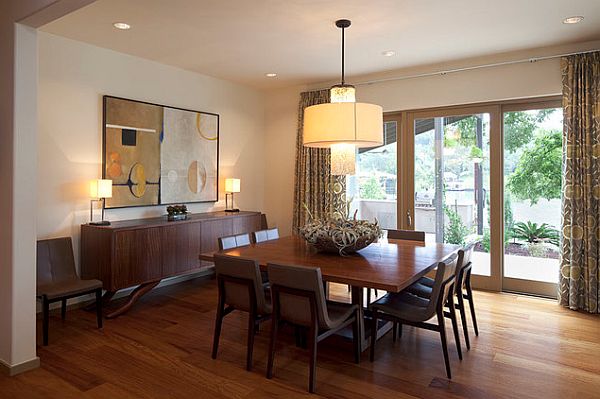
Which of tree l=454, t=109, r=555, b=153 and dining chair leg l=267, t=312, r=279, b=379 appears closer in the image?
dining chair leg l=267, t=312, r=279, b=379

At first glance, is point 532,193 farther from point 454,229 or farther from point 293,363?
point 293,363

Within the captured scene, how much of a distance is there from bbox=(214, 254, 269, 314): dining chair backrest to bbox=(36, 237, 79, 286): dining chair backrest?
187 centimetres

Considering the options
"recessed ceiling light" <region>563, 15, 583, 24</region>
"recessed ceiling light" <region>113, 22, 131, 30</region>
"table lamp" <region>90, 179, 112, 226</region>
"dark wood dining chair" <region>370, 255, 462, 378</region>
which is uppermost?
"recessed ceiling light" <region>563, 15, 583, 24</region>

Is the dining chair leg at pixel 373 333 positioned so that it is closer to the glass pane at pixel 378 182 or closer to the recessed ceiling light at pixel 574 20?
the glass pane at pixel 378 182

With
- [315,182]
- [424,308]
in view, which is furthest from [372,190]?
[424,308]

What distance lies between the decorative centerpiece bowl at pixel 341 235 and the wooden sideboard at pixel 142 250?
1808 millimetres

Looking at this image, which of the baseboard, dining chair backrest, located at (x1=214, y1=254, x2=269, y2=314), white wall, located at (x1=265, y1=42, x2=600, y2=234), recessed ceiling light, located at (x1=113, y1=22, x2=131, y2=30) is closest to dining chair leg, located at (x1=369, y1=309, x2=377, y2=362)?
dining chair backrest, located at (x1=214, y1=254, x2=269, y2=314)

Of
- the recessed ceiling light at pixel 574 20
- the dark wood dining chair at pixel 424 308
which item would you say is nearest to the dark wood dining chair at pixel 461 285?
the dark wood dining chair at pixel 424 308

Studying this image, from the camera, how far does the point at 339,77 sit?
5891 mm

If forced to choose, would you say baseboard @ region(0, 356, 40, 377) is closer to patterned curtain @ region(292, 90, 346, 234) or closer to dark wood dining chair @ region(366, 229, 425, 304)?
dark wood dining chair @ region(366, 229, 425, 304)

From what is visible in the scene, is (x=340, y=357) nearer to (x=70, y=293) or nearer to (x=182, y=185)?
(x=70, y=293)

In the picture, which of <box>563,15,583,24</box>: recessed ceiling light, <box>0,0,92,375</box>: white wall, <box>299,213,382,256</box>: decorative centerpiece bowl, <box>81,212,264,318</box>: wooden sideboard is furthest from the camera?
<box>81,212,264,318</box>: wooden sideboard

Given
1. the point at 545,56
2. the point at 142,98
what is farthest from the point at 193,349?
the point at 545,56

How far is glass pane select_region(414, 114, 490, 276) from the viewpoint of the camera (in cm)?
514
